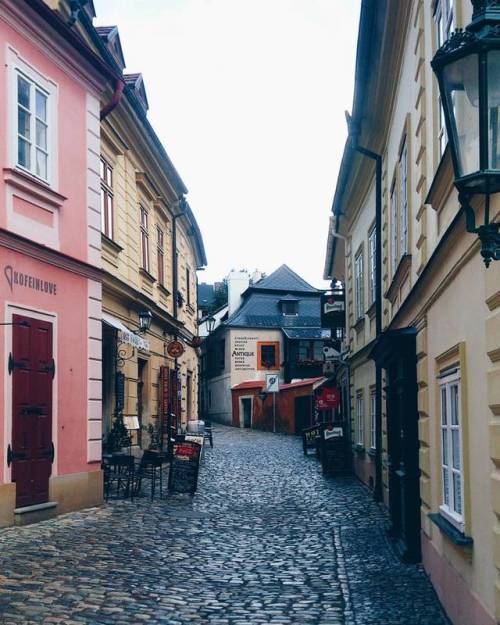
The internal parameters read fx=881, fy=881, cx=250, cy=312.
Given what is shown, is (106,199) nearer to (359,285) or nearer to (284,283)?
(359,285)

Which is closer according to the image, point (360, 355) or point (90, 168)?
point (90, 168)

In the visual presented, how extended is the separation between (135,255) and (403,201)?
31.2 feet

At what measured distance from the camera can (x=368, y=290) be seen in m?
15.9

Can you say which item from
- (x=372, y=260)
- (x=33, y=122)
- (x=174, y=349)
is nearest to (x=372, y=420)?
(x=372, y=260)

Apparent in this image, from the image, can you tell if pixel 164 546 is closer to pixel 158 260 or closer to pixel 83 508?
pixel 83 508

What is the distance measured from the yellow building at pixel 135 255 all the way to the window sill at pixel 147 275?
0.04 metres

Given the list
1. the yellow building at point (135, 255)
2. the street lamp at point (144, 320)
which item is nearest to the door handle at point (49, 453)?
the yellow building at point (135, 255)

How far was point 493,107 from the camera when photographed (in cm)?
364

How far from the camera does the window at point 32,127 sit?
11.3 m

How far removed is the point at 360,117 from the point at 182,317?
14471 mm

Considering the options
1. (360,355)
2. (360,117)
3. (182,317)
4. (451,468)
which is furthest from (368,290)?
(182,317)

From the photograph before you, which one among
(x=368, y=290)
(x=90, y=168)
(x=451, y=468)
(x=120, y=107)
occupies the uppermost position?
(x=120, y=107)

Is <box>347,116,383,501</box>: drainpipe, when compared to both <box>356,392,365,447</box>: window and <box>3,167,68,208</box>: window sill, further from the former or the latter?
<box>3,167,68,208</box>: window sill

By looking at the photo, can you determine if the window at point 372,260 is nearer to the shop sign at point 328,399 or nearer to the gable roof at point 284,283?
the shop sign at point 328,399
